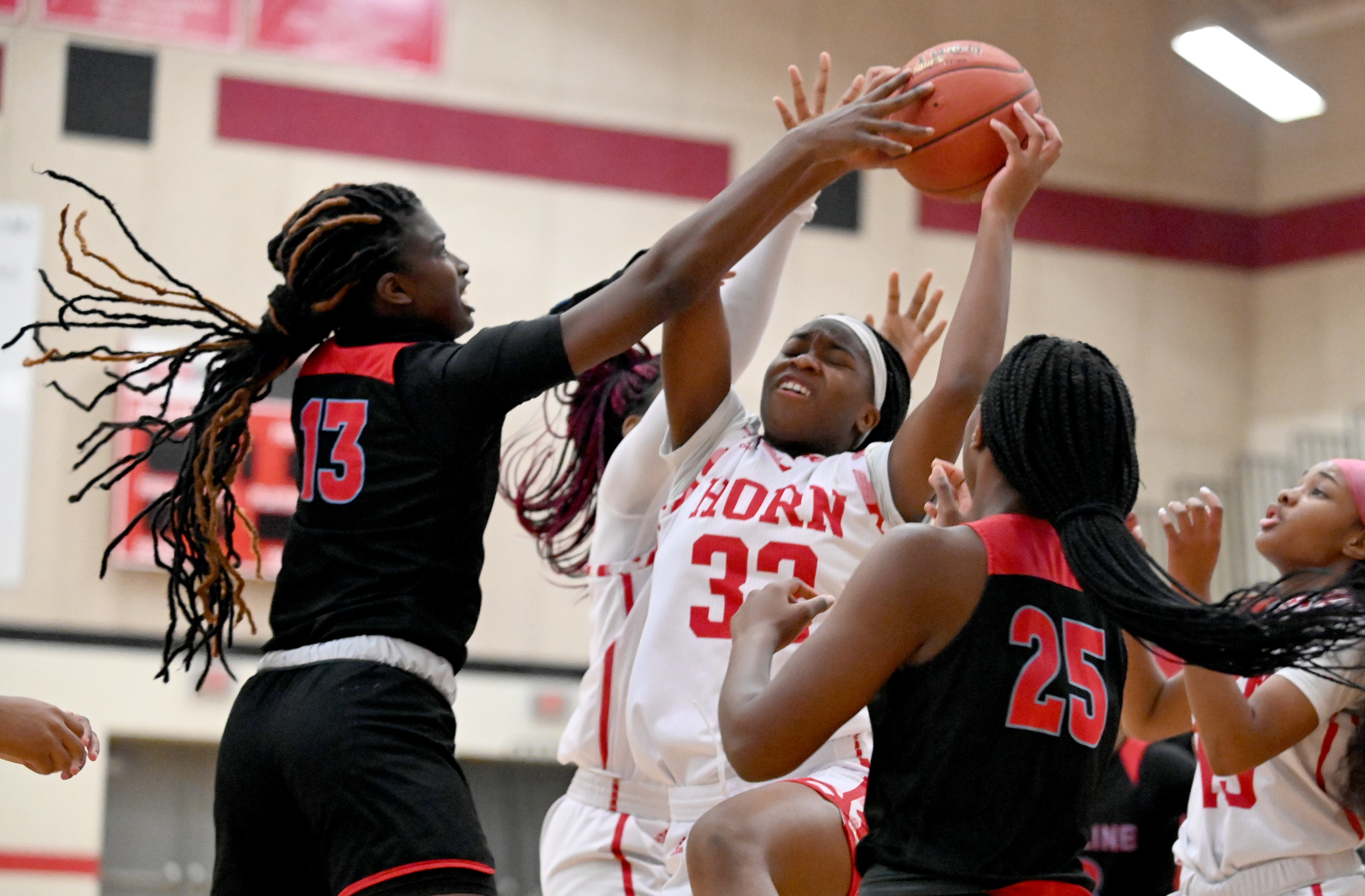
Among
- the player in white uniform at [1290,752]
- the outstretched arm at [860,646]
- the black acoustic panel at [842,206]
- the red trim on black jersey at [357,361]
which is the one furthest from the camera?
the black acoustic panel at [842,206]

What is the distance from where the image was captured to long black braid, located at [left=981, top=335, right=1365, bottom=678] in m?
2.28

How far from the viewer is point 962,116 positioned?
11.2 feet

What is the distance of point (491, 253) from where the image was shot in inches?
377

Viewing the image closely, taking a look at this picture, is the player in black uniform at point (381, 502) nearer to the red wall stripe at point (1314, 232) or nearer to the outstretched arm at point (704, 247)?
the outstretched arm at point (704, 247)

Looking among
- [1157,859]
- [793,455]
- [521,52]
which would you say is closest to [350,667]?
[793,455]

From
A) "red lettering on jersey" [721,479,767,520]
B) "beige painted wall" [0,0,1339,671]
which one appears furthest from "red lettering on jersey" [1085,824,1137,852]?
"beige painted wall" [0,0,1339,671]

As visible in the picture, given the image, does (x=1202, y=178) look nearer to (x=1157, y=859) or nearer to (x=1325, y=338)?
(x=1325, y=338)

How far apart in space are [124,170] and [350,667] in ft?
23.2

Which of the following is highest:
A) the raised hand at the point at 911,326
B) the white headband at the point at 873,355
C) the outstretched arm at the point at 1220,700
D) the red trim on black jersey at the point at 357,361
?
the raised hand at the point at 911,326

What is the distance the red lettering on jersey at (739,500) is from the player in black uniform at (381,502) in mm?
610

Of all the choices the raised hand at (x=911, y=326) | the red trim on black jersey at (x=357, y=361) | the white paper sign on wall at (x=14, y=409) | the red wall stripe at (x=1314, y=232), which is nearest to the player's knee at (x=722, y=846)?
the red trim on black jersey at (x=357, y=361)

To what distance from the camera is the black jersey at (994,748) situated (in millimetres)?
2289

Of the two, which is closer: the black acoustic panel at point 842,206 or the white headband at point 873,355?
the white headband at point 873,355

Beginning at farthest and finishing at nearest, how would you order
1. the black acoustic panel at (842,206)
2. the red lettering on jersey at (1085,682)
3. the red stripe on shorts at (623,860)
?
the black acoustic panel at (842,206) < the red stripe on shorts at (623,860) < the red lettering on jersey at (1085,682)
